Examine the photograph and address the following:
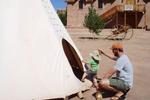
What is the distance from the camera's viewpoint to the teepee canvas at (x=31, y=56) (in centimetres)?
905

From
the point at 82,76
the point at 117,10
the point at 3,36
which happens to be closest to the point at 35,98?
the point at 3,36

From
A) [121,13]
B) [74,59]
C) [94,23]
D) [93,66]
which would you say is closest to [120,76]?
[93,66]

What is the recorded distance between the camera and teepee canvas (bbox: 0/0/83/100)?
9.05 meters

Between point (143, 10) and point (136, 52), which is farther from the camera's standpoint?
point (143, 10)

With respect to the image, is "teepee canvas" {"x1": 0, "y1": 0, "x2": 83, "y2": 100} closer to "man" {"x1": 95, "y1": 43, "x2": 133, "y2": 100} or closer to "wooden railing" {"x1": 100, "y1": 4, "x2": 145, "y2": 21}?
"man" {"x1": 95, "y1": 43, "x2": 133, "y2": 100}

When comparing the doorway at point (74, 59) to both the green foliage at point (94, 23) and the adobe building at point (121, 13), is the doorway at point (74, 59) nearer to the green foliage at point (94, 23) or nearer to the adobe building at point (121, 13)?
the green foliage at point (94, 23)

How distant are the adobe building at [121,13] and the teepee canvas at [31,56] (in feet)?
103

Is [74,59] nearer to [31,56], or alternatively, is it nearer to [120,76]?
[31,56]

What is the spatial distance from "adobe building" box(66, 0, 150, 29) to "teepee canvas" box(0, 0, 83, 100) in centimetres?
3132

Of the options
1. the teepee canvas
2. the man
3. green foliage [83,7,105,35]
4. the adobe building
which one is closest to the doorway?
the teepee canvas

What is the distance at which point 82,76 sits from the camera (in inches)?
436

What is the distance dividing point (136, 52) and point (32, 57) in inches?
423

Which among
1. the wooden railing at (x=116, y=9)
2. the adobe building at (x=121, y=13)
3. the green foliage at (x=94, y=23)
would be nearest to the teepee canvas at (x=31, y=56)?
the green foliage at (x=94, y=23)

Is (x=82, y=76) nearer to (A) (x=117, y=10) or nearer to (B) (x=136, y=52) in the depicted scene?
(B) (x=136, y=52)
